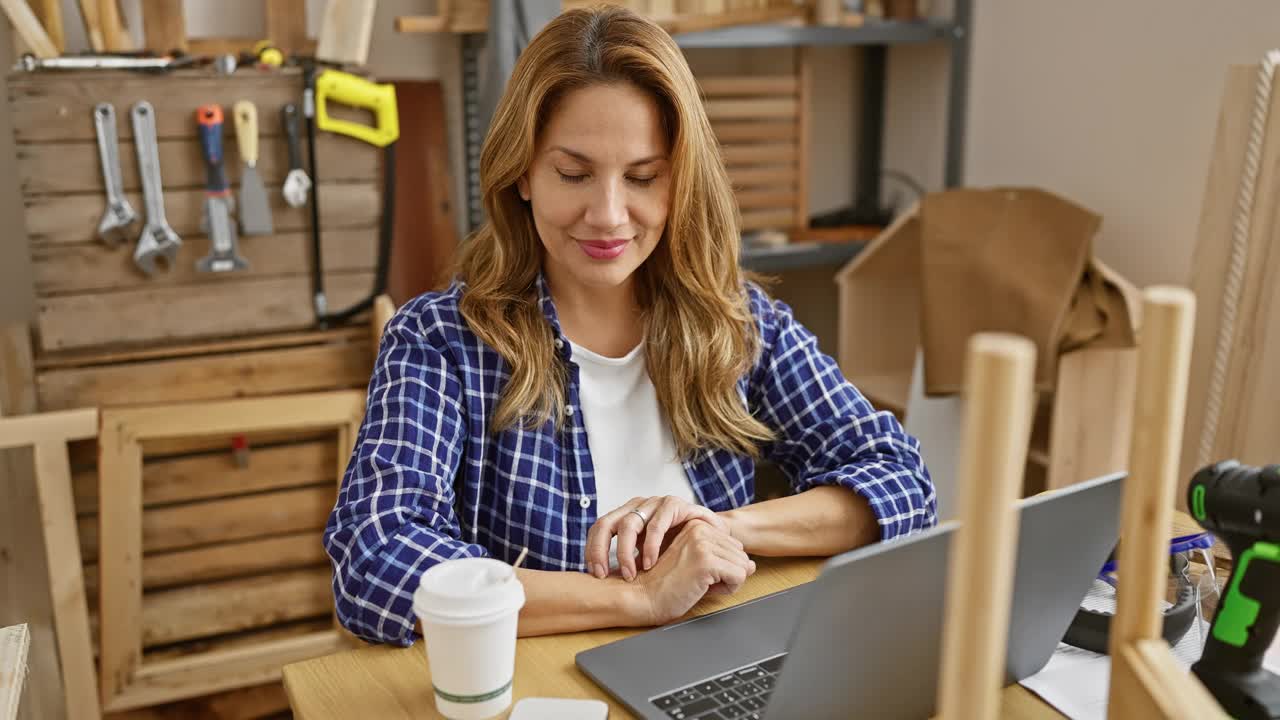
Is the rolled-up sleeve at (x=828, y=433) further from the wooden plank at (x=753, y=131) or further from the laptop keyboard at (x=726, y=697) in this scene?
the wooden plank at (x=753, y=131)

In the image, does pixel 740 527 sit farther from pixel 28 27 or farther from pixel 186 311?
pixel 28 27

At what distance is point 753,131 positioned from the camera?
265 cm

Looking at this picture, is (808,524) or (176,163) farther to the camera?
(176,163)

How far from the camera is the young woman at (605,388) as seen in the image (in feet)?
3.73

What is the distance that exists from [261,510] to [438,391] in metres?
1.00

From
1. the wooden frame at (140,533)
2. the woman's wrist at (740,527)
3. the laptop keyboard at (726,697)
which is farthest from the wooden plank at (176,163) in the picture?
the laptop keyboard at (726,697)

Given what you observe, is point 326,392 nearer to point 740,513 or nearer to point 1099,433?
point 740,513

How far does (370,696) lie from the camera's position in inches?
36.9


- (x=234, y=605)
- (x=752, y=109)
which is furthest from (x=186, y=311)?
(x=752, y=109)

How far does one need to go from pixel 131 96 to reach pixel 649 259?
41.3 inches

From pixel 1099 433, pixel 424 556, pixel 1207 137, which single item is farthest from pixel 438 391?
pixel 1207 137

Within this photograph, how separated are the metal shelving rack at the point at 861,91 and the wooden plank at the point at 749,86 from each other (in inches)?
3.2

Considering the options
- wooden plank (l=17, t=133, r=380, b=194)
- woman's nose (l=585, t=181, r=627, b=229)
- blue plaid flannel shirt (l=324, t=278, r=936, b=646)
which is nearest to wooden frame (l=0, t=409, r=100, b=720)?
wooden plank (l=17, t=133, r=380, b=194)

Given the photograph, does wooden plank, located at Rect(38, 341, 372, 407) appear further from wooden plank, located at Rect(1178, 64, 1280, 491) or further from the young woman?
wooden plank, located at Rect(1178, 64, 1280, 491)
